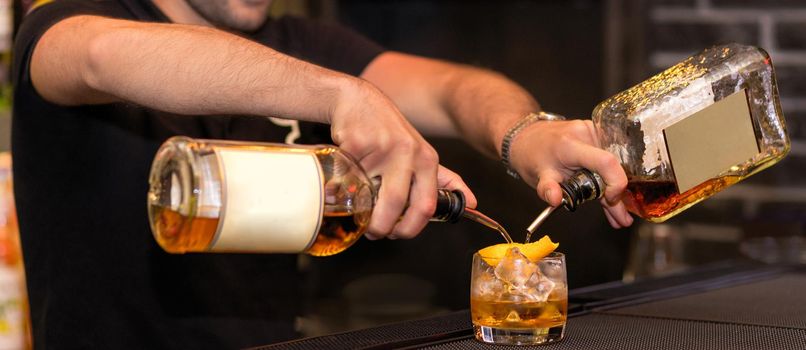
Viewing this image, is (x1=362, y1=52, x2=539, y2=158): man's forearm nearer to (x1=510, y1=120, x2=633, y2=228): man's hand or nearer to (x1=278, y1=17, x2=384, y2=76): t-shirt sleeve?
(x1=278, y1=17, x2=384, y2=76): t-shirt sleeve

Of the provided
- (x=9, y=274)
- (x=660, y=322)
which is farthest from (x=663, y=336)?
(x=9, y=274)

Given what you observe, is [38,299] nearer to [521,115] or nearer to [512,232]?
[521,115]

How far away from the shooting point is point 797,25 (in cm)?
241

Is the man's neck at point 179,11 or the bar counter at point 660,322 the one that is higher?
the man's neck at point 179,11

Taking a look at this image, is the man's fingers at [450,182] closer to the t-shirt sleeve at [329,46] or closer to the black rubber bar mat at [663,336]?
the black rubber bar mat at [663,336]

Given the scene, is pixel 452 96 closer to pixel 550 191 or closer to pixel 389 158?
pixel 550 191

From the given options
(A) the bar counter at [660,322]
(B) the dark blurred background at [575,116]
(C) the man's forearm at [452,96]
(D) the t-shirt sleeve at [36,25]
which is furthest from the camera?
(B) the dark blurred background at [575,116]

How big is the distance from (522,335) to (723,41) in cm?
159

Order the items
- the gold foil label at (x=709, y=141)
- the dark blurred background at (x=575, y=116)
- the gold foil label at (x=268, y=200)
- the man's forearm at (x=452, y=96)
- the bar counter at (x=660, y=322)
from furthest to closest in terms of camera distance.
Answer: the dark blurred background at (x=575, y=116), the man's forearm at (x=452, y=96), the gold foil label at (x=709, y=141), the bar counter at (x=660, y=322), the gold foil label at (x=268, y=200)

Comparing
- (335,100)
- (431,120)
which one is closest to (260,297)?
(431,120)

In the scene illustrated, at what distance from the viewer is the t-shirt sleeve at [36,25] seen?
1314mm

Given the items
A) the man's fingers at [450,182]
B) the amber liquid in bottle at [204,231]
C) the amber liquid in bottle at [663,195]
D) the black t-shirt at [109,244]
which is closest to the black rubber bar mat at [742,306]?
the amber liquid in bottle at [663,195]

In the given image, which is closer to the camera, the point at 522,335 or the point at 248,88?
the point at 522,335

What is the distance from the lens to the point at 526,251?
3.32 feet
